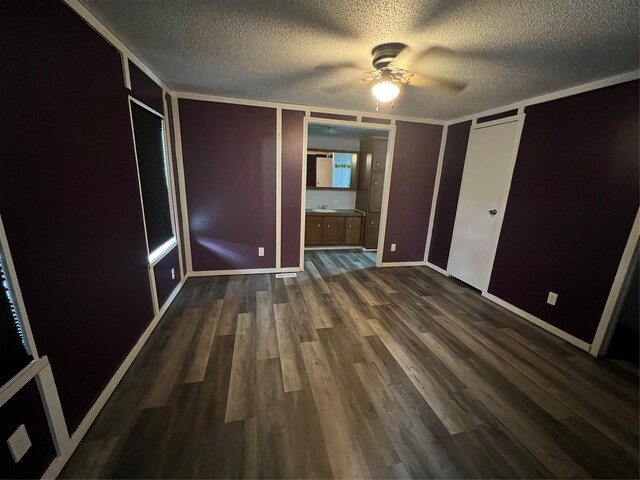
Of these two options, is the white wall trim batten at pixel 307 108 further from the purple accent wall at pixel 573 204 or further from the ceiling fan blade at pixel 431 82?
the purple accent wall at pixel 573 204

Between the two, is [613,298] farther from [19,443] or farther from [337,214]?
[19,443]

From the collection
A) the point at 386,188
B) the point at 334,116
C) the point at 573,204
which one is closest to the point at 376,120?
the point at 334,116

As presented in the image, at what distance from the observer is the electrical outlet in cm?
97

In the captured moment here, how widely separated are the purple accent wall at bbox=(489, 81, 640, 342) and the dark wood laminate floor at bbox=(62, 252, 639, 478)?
447 mm

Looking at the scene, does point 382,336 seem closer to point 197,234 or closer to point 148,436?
point 148,436

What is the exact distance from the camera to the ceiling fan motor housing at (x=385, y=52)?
1.66 meters

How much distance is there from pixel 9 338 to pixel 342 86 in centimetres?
286

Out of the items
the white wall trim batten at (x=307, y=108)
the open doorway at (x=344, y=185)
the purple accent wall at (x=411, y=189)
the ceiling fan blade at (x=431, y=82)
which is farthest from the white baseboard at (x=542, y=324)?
the white wall trim batten at (x=307, y=108)

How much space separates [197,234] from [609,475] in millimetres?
3990

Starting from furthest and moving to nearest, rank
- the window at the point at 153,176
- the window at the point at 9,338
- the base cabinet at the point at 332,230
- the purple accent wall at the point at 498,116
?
the base cabinet at the point at 332,230
the purple accent wall at the point at 498,116
the window at the point at 153,176
the window at the point at 9,338

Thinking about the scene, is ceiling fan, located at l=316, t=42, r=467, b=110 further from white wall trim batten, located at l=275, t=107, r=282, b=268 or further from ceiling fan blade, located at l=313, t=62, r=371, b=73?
white wall trim batten, located at l=275, t=107, r=282, b=268

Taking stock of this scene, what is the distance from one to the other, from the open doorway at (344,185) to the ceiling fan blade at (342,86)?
205 centimetres

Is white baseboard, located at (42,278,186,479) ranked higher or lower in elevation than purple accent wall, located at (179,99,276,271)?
lower

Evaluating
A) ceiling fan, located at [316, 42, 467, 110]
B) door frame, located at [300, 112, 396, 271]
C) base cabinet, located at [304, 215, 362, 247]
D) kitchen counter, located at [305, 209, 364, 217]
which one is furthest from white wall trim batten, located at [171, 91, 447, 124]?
base cabinet, located at [304, 215, 362, 247]
